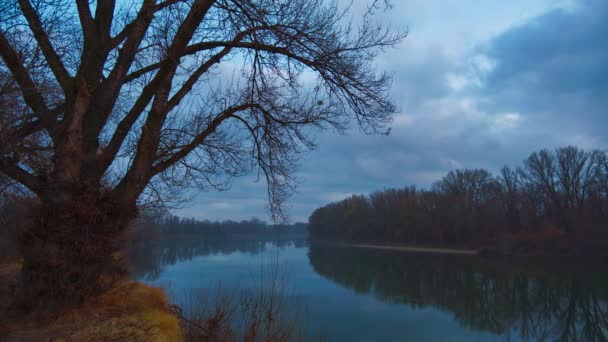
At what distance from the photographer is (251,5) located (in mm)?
4168

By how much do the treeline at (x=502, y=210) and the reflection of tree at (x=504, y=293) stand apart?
13.0 meters

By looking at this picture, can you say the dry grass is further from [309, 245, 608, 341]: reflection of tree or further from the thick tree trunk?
[309, 245, 608, 341]: reflection of tree

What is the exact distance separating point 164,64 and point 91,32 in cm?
89

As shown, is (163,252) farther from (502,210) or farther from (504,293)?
(502,210)

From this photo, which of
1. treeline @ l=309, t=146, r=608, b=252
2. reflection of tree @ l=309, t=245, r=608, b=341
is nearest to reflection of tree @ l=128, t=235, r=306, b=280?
reflection of tree @ l=309, t=245, r=608, b=341

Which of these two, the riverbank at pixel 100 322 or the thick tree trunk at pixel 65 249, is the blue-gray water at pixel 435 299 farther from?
the thick tree trunk at pixel 65 249

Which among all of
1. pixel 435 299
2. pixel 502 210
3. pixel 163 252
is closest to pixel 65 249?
pixel 435 299

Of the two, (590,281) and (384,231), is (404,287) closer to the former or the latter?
(590,281)

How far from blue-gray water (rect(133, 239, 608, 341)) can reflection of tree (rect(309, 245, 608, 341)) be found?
42mm

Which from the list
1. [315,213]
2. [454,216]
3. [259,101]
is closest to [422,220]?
[454,216]

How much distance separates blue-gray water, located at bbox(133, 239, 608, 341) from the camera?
12891mm

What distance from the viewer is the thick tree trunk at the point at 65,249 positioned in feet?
11.3

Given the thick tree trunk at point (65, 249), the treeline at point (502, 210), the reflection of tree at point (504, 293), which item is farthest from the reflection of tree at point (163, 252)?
the treeline at point (502, 210)

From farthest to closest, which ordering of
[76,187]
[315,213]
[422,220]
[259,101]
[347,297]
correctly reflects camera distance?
[315,213], [422,220], [347,297], [259,101], [76,187]
